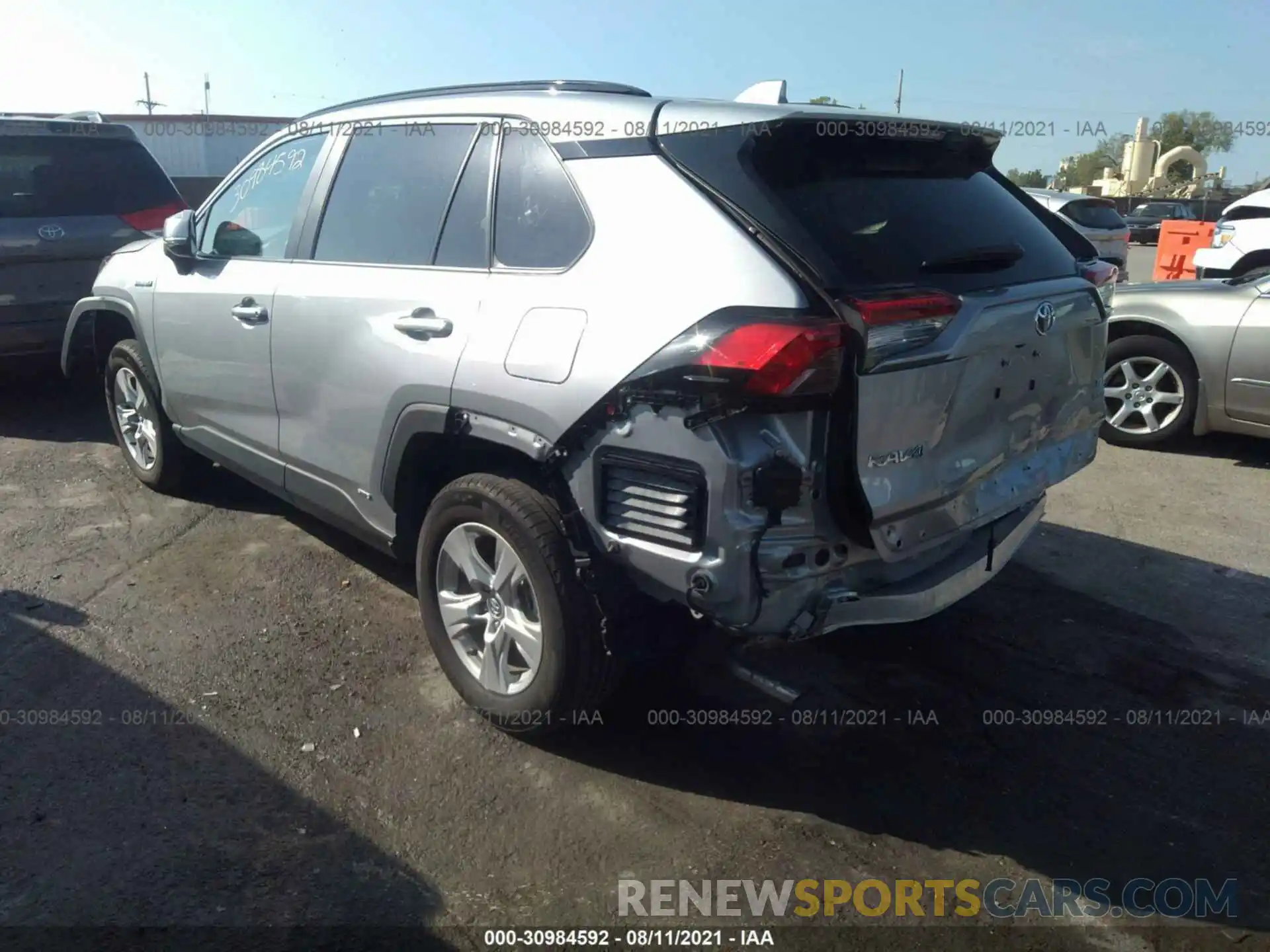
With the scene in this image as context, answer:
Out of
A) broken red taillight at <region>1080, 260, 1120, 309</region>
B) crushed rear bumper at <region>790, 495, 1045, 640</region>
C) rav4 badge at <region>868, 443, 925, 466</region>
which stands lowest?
crushed rear bumper at <region>790, 495, 1045, 640</region>

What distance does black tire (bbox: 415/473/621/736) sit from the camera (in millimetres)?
2896

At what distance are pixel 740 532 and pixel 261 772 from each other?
176 cm

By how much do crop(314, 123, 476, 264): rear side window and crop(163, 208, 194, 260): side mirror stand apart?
3.62 ft

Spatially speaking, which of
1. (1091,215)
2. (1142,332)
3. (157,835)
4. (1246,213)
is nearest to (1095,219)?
(1091,215)

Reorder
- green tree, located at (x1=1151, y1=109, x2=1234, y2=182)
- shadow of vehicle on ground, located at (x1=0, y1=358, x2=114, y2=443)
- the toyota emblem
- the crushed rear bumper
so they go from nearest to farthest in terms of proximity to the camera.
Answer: the crushed rear bumper
the toyota emblem
shadow of vehicle on ground, located at (x1=0, y1=358, x2=114, y2=443)
green tree, located at (x1=1151, y1=109, x2=1234, y2=182)

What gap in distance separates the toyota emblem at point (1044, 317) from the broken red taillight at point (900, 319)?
1.67 ft

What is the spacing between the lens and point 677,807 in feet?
9.87

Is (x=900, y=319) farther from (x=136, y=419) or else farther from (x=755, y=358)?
(x=136, y=419)

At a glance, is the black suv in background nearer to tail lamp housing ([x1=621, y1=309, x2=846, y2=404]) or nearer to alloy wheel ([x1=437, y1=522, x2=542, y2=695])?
alloy wheel ([x1=437, y1=522, x2=542, y2=695])

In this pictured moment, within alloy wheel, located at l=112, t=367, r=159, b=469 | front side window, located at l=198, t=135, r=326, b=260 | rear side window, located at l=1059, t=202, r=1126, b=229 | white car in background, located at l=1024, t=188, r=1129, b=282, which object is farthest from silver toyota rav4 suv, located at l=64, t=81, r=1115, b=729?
rear side window, located at l=1059, t=202, r=1126, b=229

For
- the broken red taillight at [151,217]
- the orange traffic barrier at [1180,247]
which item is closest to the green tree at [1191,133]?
the orange traffic barrier at [1180,247]

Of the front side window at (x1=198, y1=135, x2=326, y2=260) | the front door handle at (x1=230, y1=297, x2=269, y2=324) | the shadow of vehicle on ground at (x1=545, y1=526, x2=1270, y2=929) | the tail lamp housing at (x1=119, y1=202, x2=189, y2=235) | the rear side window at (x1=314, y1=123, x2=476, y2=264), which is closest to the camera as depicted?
the shadow of vehicle on ground at (x1=545, y1=526, x2=1270, y2=929)

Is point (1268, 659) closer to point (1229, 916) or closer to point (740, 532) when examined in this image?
point (1229, 916)

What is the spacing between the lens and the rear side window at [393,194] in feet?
11.3
